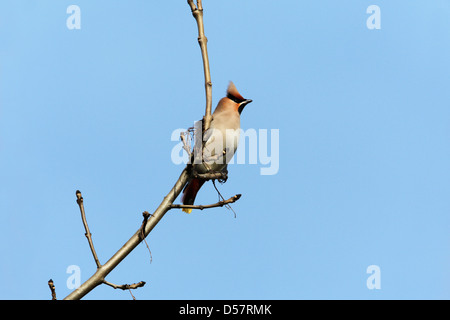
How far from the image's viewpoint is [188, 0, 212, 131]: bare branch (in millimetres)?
2717

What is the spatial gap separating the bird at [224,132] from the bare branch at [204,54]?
65 cm

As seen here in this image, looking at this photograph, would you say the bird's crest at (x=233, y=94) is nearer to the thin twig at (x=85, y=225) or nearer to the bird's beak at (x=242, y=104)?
the bird's beak at (x=242, y=104)

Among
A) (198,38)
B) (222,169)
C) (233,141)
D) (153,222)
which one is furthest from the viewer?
(233,141)

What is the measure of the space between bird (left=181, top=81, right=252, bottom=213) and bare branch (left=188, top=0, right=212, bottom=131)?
2.13ft

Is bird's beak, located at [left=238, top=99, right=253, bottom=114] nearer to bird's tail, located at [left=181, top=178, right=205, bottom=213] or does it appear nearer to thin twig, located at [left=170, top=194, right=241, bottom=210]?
bird's tail, located at [left=181, top=178, right=205, bottom=213]

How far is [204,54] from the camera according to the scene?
2801 mm

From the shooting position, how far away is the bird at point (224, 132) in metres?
3.90

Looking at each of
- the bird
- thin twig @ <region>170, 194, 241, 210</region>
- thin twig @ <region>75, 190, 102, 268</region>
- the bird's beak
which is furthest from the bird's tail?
thin twig @ <region>170, 194, 241, 210</region>
